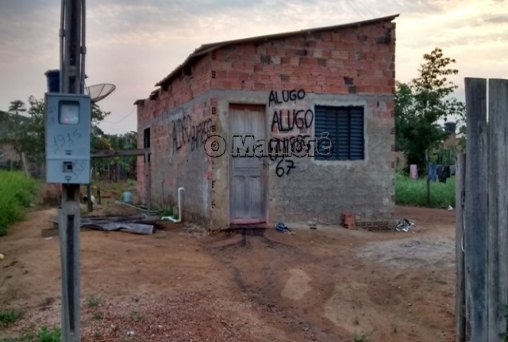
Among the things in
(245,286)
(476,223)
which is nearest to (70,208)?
(476,223)

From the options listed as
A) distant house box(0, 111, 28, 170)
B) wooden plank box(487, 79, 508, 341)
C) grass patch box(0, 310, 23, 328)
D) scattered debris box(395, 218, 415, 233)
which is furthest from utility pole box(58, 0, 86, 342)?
distant house box(0, 111, 28, 170)

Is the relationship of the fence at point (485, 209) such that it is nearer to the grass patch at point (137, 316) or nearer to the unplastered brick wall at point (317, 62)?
the grass patch at point (137, 316)

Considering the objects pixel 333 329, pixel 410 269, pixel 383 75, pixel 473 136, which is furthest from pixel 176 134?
pixel 473 136

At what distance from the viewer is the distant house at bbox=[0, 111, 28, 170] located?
90.5ft

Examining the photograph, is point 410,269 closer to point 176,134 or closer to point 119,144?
point 176,134

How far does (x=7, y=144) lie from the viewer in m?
31.3

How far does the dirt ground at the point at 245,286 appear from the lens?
538 cm

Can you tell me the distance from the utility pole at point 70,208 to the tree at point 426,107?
48.0 ft

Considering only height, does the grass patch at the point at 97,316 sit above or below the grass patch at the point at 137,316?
above

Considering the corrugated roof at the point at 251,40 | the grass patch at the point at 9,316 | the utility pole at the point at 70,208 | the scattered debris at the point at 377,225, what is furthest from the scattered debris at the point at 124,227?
the utility pole at the point at 70,208

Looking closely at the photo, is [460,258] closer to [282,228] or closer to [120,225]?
[282,228]

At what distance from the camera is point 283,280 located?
7.34 meters

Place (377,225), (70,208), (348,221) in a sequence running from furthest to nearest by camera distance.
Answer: (377,225) < (348,221) < (70,208)

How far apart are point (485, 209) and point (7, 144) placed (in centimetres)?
3210
